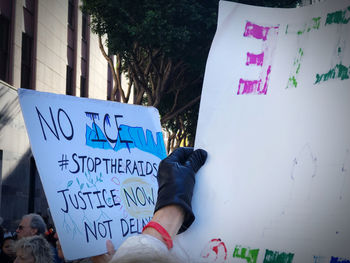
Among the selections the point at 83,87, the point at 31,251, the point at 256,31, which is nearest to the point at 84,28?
the point at 83,87

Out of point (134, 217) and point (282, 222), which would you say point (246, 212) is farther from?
point (134, 217)

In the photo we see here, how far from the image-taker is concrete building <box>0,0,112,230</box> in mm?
12320

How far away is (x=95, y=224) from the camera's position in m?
2.57

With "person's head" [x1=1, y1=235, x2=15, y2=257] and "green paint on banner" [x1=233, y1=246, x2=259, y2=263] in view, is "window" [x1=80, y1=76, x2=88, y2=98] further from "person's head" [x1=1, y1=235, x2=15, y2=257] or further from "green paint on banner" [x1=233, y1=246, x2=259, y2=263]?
"green paint on banner" [x1=233, y1=246, x2=259, y2=263]

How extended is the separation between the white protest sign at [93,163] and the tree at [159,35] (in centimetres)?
850

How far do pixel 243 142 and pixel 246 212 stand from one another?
0.17 meters

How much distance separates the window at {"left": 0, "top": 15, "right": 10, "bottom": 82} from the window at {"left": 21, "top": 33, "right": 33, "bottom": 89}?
41.3 inches

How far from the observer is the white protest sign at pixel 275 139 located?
3.31ft

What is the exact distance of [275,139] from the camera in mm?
1118

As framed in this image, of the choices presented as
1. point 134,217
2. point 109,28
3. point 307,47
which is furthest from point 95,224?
point 109,28

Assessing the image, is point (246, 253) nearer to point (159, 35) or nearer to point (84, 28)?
point (159, 35)

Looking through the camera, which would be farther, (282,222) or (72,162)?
(72,162)

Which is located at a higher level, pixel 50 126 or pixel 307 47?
pixel 307 47

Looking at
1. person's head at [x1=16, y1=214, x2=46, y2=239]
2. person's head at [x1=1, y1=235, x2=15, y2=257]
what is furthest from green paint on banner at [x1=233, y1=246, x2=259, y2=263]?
person's head at [x1=1, y1=235, x2=15, y2=257]
